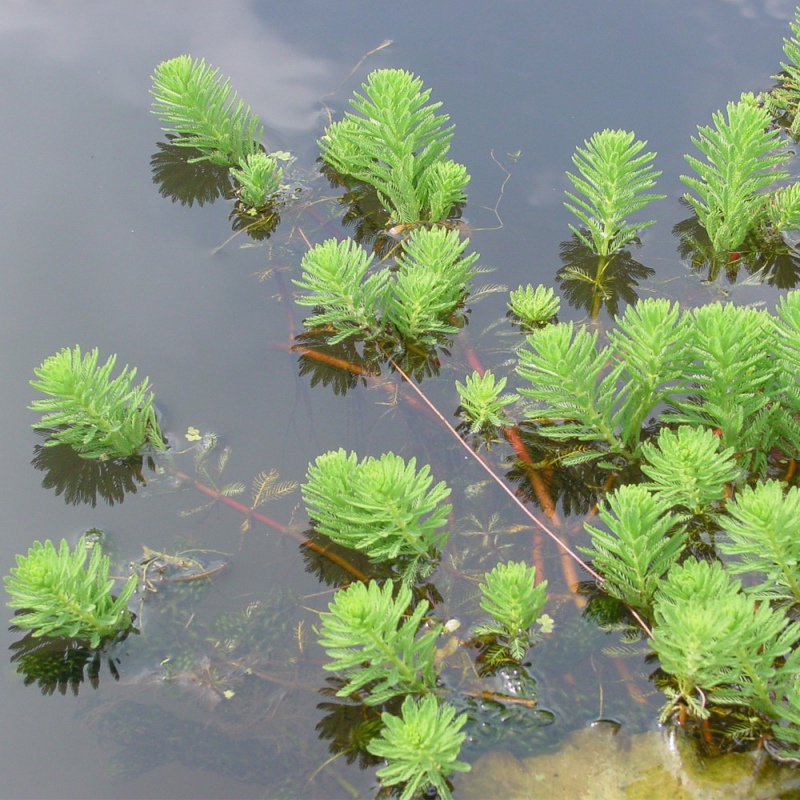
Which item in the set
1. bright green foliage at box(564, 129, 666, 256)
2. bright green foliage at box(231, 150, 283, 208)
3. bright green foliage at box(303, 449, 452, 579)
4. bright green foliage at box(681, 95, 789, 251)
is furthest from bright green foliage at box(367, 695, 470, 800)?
bright green foliage at box(231, 150, 283, 208)

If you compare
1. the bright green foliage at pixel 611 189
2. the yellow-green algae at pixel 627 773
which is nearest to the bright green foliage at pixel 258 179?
the bright green foliage at pixel 611 189

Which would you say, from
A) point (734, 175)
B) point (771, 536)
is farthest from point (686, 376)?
point (734, 175)

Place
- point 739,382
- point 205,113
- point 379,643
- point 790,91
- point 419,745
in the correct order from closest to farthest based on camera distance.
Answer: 1. point 419,745
2. point 379,643
3. point 739,382
4. point 205,113
5. point 790,91

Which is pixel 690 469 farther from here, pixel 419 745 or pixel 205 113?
pixel 205 113

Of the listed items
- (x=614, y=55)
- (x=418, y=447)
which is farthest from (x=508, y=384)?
(x=614, y=55)

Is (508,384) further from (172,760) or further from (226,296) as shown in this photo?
(172,760)

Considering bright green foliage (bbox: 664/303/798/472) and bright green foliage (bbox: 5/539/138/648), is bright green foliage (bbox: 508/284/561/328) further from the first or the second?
bright green foliage (bbox: 5/539/138/648)
